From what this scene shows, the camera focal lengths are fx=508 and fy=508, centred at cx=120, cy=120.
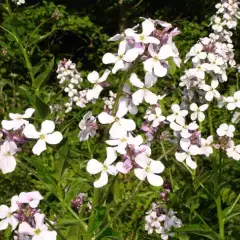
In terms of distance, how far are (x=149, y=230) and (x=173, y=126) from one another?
84 cm

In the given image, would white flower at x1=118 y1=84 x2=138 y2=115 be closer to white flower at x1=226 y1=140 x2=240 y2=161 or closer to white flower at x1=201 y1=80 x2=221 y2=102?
white flower at x1=226 y1=140 x2=240 y2=161

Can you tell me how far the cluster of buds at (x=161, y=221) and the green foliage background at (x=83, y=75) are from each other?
1.9 inches

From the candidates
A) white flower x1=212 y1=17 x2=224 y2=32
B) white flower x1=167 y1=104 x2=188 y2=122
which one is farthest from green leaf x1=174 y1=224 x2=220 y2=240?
white flower x1=212 y1=17 x2=224 y2=32

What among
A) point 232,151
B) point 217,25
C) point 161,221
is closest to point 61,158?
point 232,151

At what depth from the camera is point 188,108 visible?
2533mm

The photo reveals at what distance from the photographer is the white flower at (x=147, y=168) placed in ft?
4.62

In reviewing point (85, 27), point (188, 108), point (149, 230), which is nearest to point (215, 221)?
point (149, 230)

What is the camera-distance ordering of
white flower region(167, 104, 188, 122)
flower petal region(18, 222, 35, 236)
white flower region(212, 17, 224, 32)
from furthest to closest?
1. white flower region(212, 17, 224, 32)
2. white flower region(167, 104, 188, 122)
3. flower petal region(18, 222, 35, 236)

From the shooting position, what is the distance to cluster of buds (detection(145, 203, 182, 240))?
227 centimetres

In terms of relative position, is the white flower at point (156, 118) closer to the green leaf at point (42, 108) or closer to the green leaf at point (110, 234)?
the green leaf at point (42, 108)

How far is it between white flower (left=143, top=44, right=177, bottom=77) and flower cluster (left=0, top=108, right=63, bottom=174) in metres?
0.35

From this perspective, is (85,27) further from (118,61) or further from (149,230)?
(118,61)

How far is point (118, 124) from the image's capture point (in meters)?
1.48

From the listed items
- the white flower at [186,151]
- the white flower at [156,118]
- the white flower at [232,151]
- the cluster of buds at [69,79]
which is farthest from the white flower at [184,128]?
the cluster of buds at [69,79]
